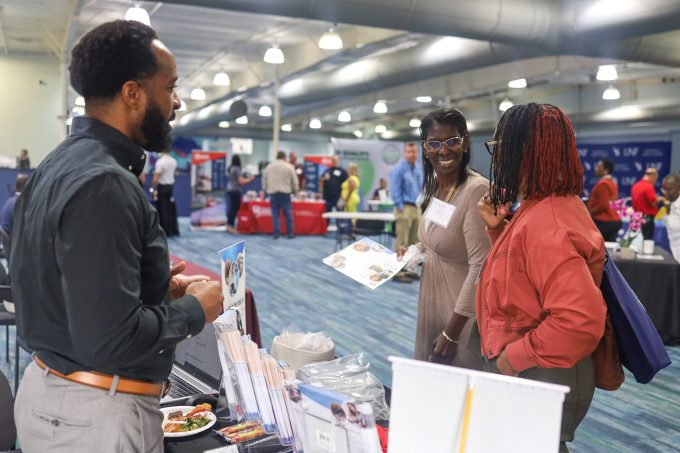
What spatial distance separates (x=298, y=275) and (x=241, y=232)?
4.70 meters

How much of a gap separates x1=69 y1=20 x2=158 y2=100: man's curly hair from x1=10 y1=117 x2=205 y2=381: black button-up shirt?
0.07 metres

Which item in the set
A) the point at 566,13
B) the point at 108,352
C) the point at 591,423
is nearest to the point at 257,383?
the point at 108,352

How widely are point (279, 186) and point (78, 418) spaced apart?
30.6ft

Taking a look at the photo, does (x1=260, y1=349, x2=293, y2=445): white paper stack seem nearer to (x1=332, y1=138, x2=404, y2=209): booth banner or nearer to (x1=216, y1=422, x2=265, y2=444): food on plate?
(x1=216, y1=422, x2=265, y2=444): food on plate

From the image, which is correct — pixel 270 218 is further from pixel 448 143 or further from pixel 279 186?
pixel 448 143

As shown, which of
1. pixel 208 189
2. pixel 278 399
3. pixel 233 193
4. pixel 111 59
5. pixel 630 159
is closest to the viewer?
pixel 111 59

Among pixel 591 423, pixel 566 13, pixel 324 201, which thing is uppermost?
pixel 566 13

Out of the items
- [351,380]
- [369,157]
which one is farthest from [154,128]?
[369,157]

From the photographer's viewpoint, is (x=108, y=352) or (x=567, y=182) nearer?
(x=108, y=352)

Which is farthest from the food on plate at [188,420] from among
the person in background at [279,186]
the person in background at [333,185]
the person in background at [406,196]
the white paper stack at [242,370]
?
the person in background at [333,185]

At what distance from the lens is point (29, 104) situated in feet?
40.0

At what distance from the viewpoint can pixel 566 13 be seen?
5.52 metres

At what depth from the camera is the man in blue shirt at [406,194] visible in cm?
688

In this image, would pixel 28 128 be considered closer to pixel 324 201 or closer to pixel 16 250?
pixel 324 201
